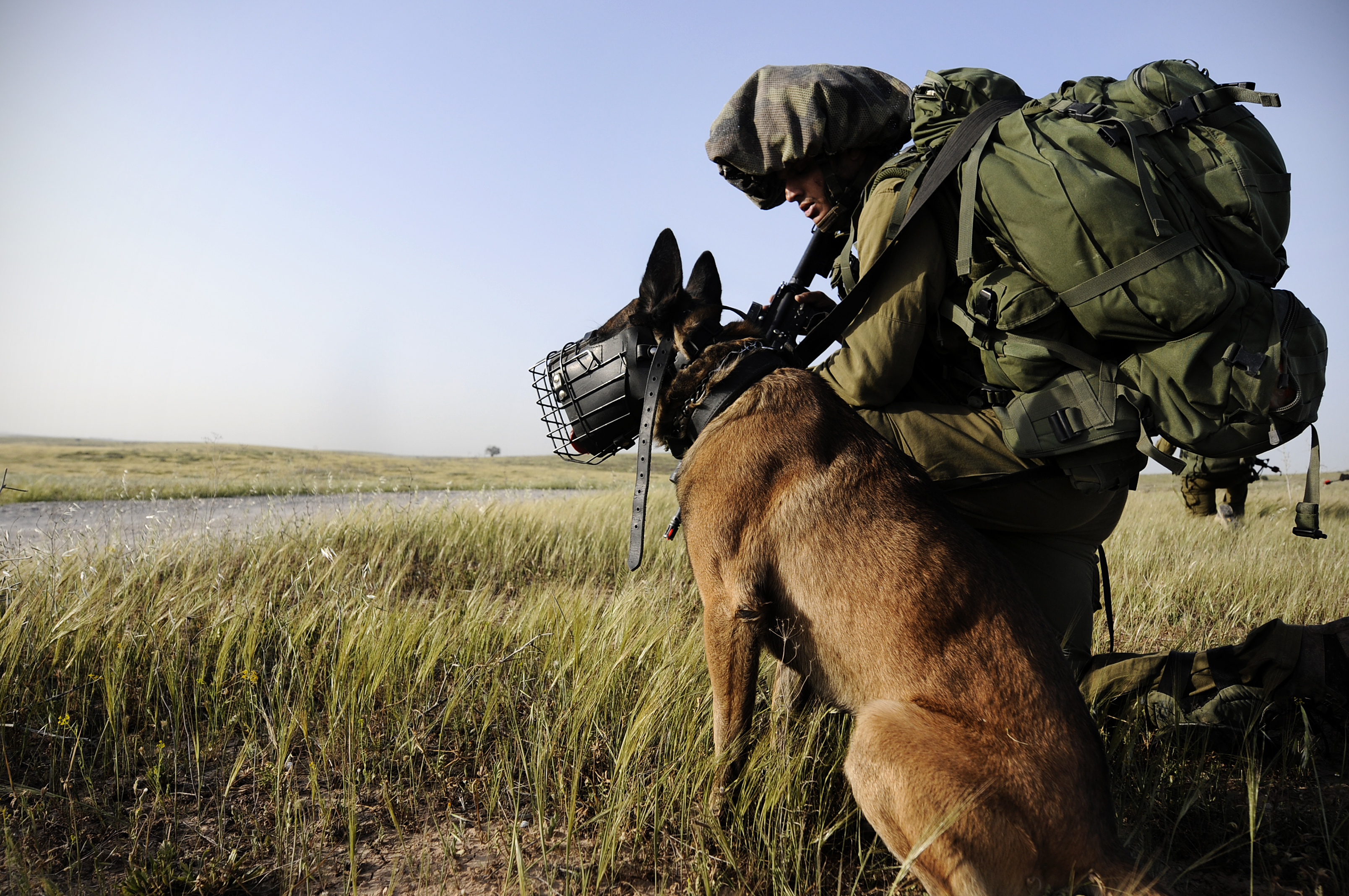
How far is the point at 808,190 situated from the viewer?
10.6 ft

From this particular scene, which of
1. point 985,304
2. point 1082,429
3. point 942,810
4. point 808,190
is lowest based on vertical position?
point 942,810

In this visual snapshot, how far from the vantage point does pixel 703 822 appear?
2.04m

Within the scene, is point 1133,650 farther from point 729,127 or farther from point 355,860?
point 355,860

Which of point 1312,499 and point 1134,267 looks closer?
point 1134,267

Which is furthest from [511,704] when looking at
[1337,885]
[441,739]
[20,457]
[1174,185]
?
[20,457]

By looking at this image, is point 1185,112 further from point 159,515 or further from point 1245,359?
point 159,515

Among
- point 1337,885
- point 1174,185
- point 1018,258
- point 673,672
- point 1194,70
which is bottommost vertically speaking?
point 1337,885

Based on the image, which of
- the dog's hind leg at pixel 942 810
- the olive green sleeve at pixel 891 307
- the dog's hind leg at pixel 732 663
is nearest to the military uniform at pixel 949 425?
the olive green sleeve at pixel 891 307

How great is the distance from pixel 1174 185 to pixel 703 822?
2.53m

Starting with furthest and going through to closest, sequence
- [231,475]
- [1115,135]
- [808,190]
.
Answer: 1. [231,475]
2. [808,190]
3. [1115,135]

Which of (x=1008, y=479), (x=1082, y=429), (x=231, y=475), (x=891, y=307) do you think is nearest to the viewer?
(x=1082, y=429)

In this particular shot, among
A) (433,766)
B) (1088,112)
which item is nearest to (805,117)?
(1088,112)

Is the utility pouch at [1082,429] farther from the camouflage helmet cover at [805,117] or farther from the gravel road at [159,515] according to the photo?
the gravel road at [159,515]

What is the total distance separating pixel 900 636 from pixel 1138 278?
137cm
